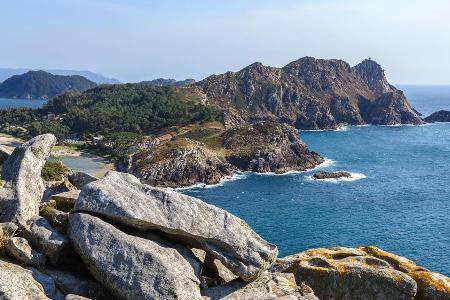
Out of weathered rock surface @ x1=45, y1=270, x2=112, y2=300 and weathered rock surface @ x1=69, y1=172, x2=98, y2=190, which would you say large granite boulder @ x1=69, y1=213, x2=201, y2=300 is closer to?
weathered rock surface @ x1=45, y1=270, x2=112, y2=300

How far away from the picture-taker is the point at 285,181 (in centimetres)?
14462

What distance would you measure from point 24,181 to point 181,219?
782 cm

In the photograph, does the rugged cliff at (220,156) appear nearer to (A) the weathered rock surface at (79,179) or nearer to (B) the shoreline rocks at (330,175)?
(B) the shoreline rocks at (330,175)

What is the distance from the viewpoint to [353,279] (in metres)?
23.9

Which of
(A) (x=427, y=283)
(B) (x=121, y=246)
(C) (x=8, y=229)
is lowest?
(A) (x=427, y=283)

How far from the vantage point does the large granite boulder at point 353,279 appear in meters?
23.5

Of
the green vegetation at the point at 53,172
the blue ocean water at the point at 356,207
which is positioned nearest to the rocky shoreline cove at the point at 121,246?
the green vegetation at the point at 53,172

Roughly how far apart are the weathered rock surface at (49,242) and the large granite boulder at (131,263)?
54 cm

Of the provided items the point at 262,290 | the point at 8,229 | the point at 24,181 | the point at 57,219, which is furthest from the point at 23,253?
the point at 262,290

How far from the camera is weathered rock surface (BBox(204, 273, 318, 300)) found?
61.0 ft

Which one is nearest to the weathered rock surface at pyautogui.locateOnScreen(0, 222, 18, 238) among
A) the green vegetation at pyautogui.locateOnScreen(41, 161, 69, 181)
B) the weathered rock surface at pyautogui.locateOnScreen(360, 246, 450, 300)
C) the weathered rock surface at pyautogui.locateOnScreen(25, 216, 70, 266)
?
the weathered rock surface at pyautogui.locateOnScreen(25, 216, 70, 266)

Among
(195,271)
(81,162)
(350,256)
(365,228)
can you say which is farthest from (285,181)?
(195,271)

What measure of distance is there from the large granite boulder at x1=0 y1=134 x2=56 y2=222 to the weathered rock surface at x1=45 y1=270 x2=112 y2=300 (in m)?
3.64

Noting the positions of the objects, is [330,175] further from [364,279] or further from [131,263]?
[131,263]
